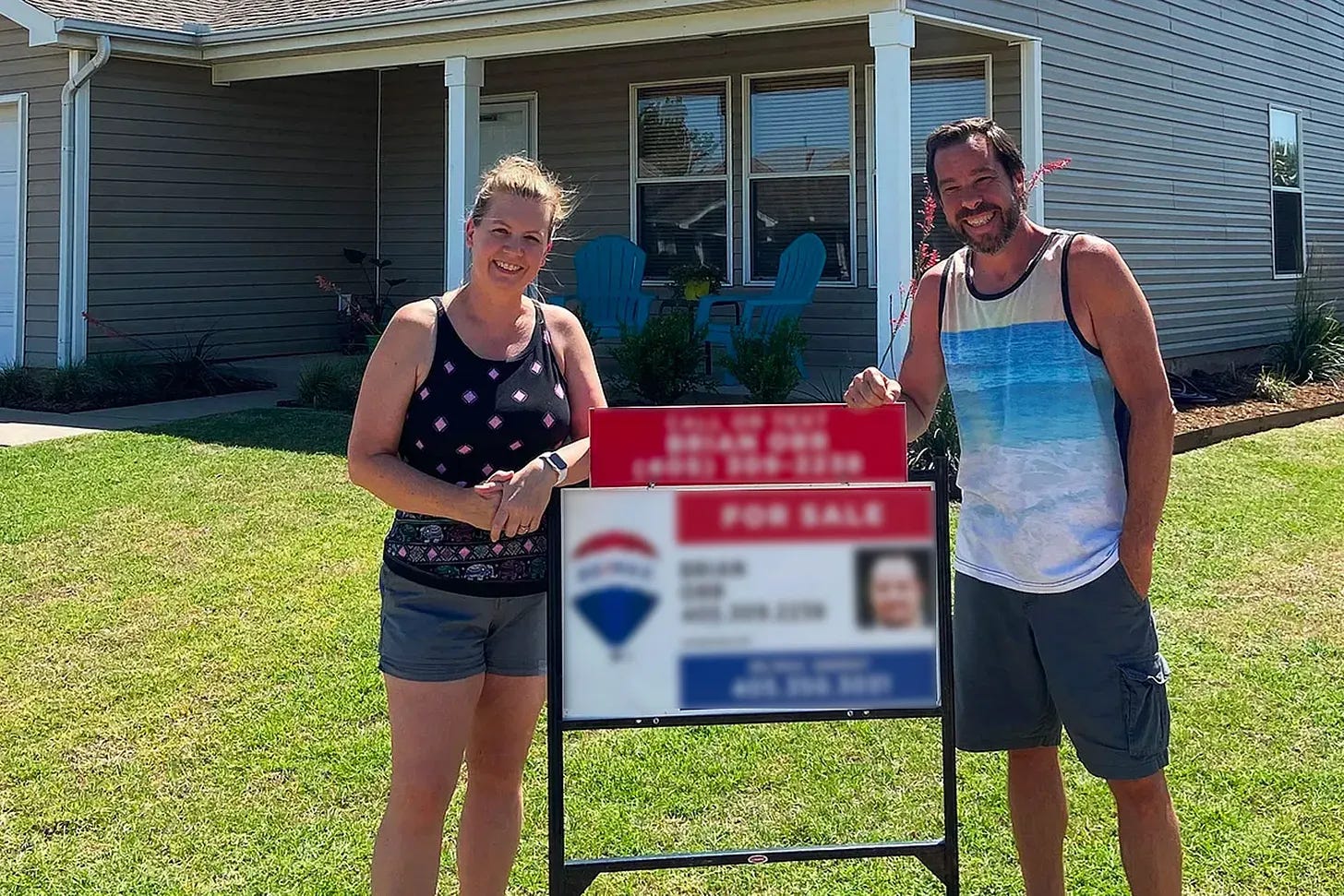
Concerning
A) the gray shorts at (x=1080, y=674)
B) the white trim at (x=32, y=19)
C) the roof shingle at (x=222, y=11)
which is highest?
the roof shingle at (x=222, y=11)

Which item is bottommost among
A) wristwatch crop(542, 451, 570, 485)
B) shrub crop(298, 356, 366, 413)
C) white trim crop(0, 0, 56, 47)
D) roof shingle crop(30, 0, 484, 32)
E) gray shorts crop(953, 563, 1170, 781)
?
gray shorts crop(953, 563, 1170, 781)

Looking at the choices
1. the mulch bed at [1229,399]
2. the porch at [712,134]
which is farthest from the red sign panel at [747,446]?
the porch at [712,134]

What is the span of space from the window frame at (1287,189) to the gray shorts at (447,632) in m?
11.5

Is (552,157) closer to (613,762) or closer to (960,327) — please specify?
(613,762)

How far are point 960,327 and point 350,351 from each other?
10448 mm

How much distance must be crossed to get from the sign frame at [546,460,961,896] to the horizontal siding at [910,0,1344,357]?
643 cm

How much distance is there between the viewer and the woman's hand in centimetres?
229

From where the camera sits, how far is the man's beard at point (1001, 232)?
2.41m

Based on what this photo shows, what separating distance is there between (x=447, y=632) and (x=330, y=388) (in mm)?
7506

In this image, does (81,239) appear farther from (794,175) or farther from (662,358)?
(794,175)

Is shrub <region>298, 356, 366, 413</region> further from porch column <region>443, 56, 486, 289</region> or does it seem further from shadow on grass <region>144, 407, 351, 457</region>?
porch column <region>443, 56, 486, 289</region>

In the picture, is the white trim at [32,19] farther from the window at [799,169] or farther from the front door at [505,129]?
the window at [799,169]

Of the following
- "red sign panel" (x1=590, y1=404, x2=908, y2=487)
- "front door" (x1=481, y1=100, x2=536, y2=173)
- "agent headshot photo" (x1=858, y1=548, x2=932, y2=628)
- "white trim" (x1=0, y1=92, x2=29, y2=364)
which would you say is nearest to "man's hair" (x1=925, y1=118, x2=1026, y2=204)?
"red sign panel" (x1=590, y1=404, x2=908, y2=487)

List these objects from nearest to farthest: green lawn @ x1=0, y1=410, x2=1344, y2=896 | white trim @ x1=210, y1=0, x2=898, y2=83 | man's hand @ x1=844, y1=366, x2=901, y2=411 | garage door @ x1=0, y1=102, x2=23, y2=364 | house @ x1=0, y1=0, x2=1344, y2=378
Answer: man's hand @ x1=844, y1=366, x2=901, y2=411 < green lawn @ x1=0, y1=410, x2=1344, y2=896 < white trim @ x1=210, y1=0, x2=898, y2=83 < house @ x1=0, y1=0, x2=1344, y2=378 < garage door @ x1=0, y1=102, x2=23, y2=364
